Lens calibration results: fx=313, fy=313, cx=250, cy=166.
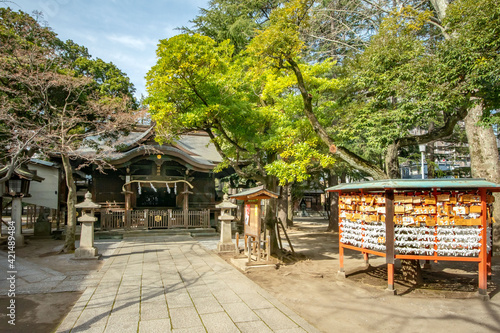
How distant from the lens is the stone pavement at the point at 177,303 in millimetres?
4926

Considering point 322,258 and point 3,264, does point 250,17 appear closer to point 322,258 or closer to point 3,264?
point 322,258

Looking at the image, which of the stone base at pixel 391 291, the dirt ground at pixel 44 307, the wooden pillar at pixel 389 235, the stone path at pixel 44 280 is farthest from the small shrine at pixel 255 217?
the dirt ground at pixel 44 307

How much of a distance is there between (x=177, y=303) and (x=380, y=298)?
4105 millimetres

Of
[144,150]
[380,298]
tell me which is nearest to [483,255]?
[380,298]

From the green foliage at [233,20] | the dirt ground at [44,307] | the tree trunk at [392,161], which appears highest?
the green foliage at [233,20]

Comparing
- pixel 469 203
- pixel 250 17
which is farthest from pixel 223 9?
pixel 469 203

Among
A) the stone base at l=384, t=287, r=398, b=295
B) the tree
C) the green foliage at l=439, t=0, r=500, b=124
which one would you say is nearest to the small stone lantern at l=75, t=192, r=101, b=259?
the tree

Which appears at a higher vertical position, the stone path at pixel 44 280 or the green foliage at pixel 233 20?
the green foliage at pixel 233 20

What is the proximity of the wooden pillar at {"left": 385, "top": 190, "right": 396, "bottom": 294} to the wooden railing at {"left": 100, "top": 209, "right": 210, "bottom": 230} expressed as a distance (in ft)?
41.4

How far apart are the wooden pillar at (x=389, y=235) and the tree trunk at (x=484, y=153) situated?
8.20 metres

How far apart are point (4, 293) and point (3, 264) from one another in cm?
301

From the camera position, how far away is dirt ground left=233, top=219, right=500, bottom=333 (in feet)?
17.0

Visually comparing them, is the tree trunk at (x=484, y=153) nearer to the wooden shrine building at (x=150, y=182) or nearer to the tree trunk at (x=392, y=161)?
the tree trunk at (x=392, y=161)

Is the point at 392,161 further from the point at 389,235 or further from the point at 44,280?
the point at 44,280
